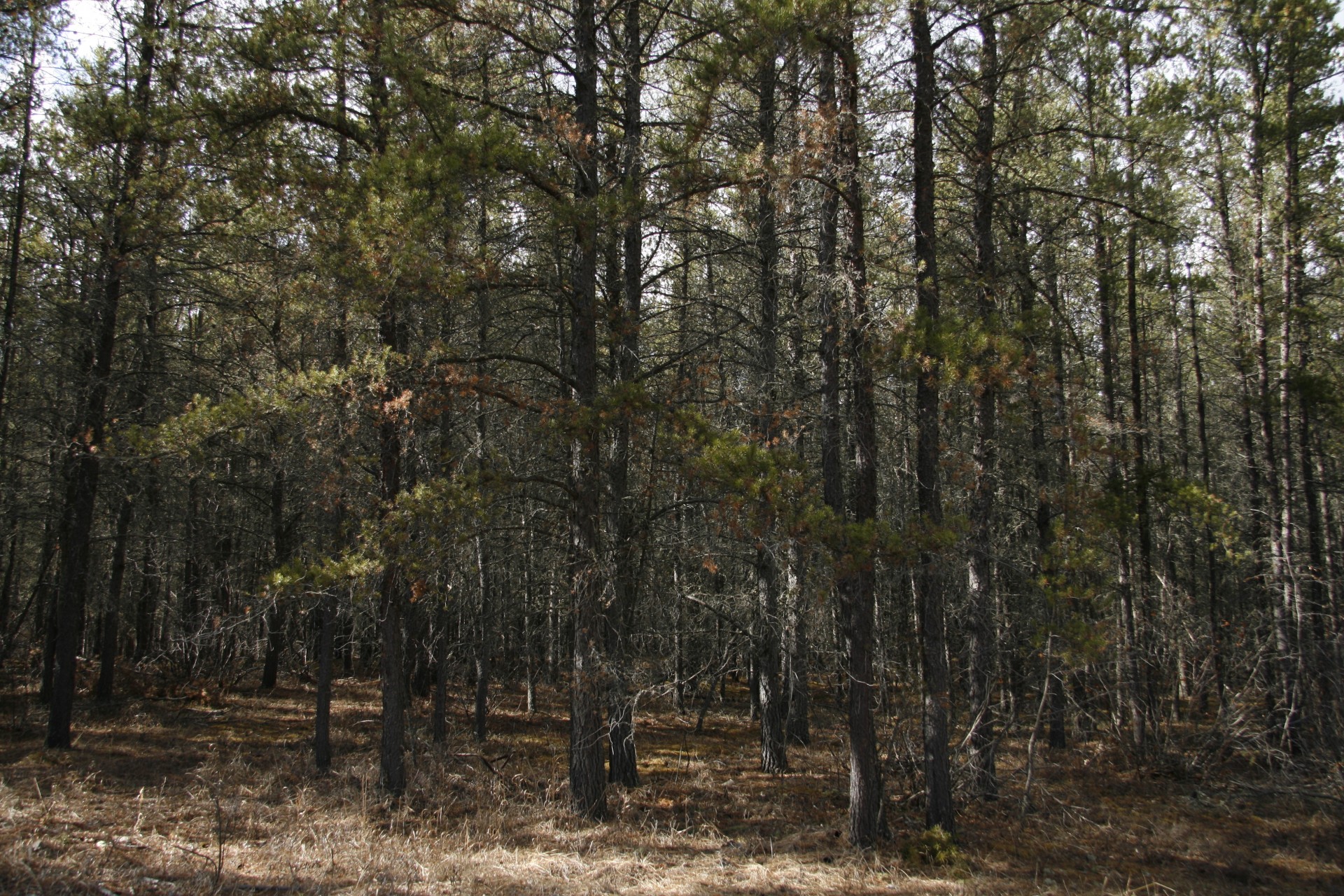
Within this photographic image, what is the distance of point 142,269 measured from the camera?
35.8 ft

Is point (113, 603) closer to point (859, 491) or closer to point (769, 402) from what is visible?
point (769, 402)

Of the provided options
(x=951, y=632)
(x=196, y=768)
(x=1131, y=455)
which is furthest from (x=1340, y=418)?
(x=196, y=768)

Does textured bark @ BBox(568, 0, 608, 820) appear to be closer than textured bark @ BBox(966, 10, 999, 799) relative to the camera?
Yes

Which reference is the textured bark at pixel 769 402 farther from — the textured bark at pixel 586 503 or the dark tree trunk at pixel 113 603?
the dark tree trunk at pixel 113 603

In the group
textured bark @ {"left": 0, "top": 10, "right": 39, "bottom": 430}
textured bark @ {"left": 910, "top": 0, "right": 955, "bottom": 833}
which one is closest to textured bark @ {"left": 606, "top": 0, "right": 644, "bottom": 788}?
textured bark @ {"left": 910, "top": 0, "right": 955, "bottom": 833}

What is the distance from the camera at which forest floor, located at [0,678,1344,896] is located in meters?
6.79

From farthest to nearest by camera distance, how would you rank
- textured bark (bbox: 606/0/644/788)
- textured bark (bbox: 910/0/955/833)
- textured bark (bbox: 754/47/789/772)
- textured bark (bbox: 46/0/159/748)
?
1. textured bark (bbox: 46/0/159/748)
2. textured bark (bbox: 754/47/789/772)
3. textured bark (bbox: 606/0/644/788)
4. textured bark (bbox: 910/0/955/833)

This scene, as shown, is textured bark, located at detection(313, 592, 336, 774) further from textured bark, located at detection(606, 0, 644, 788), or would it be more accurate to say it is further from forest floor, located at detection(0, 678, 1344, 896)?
textured bark, located at detection(606, 0, 644, 788)

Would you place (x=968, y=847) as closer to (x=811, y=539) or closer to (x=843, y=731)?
(x=811, y=539)

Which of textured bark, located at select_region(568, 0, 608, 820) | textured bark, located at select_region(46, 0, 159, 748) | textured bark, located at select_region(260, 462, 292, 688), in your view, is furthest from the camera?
textured bark, located at select_region(260, 462, 292, 688)

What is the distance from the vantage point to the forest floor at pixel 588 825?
6.79 metres

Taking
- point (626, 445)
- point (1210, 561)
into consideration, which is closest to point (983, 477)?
point (626, 445)

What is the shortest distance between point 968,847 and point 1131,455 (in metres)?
4.65

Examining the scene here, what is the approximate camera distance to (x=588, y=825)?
8.77 metres
